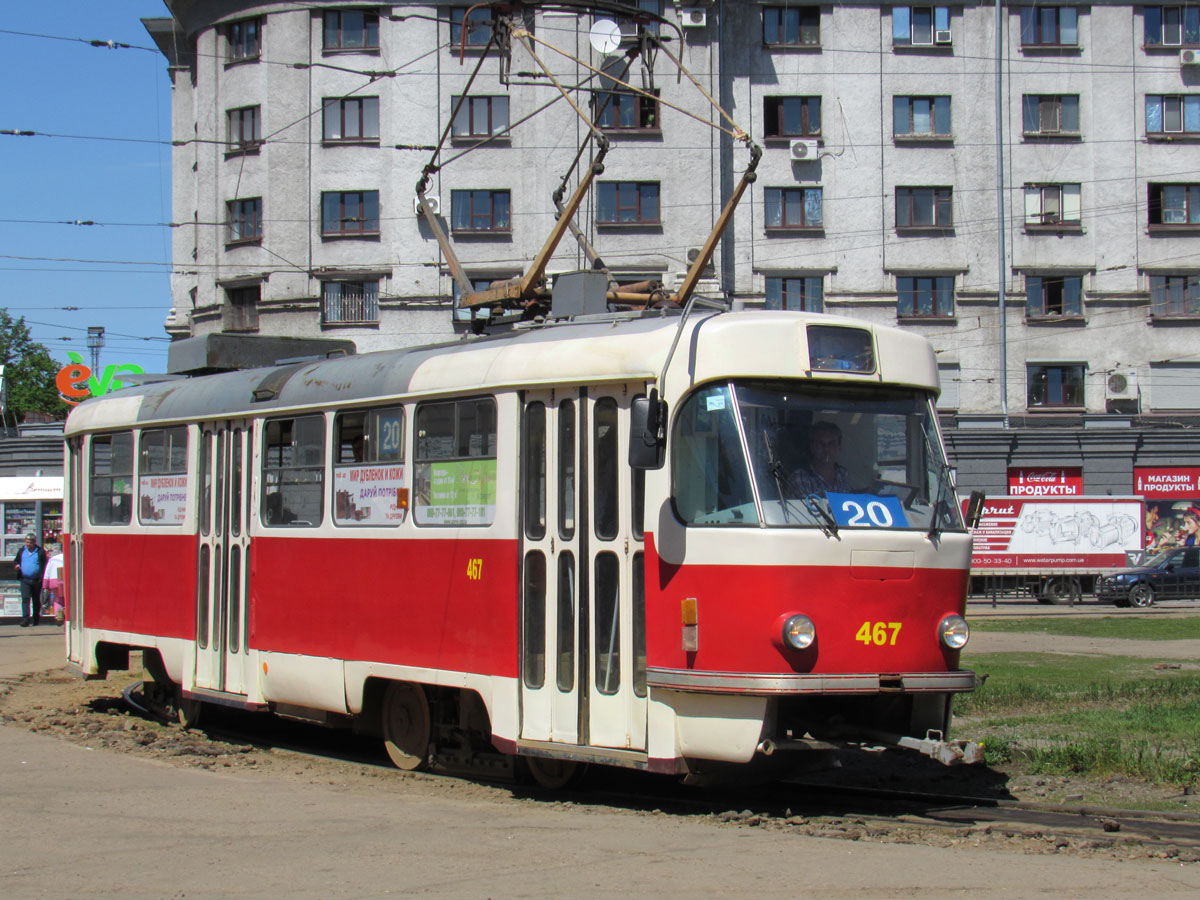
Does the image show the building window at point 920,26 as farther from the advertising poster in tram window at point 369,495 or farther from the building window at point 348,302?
the advertising poster in tram window at point 369,495

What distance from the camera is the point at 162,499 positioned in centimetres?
1363

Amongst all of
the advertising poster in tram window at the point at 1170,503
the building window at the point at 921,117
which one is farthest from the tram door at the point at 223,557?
the advertising poster in tram window at the point at 1170,503

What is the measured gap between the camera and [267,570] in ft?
39.5

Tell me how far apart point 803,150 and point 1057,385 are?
9.95 metres

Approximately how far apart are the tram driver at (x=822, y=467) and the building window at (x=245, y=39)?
116 feet

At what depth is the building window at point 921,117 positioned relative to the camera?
41.0 metres

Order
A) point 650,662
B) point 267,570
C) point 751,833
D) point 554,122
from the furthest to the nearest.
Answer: point 554,122 → point 267,570 → point 650,662 → point 751,833

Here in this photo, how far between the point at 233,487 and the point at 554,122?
28.6 metres

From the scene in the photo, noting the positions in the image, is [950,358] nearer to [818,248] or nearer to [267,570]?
[818,248]

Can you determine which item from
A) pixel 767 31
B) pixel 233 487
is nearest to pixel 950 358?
pixel 767 31

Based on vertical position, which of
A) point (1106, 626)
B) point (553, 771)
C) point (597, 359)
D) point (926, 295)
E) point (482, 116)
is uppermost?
point (482, 116)

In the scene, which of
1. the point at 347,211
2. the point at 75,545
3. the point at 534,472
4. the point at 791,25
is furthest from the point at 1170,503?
the point at 534,472

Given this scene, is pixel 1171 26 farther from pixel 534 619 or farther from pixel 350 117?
pixel 534 619

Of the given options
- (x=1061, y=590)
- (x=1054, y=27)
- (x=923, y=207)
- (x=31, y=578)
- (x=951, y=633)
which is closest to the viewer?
(x=951, y=633)
